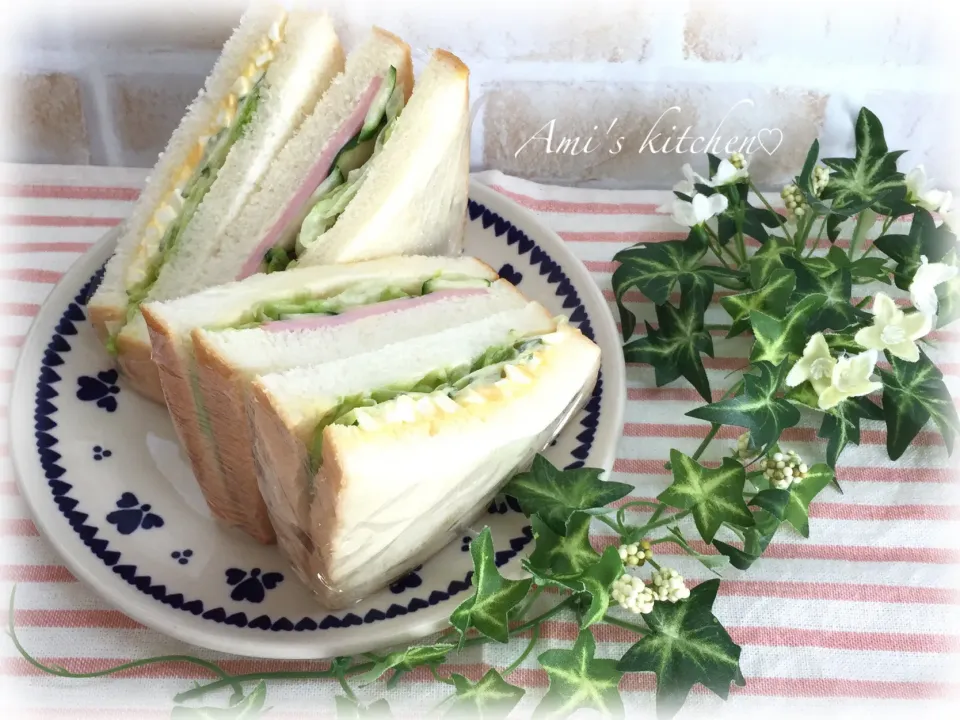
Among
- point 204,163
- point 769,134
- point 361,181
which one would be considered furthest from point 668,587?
point 769,134

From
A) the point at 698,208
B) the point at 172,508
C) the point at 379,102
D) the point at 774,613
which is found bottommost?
the point at 774,613

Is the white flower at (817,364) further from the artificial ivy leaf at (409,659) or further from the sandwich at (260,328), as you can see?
the artificial ivy leaf at (409,659)

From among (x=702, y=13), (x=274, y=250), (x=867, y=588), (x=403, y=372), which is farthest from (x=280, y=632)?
(x=702, y=13)

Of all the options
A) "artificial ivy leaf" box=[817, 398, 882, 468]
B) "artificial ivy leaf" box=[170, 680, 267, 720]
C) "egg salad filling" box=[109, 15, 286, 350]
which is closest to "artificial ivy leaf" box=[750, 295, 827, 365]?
"artificial ivy leaf" box=[817, 398, 882, 468]

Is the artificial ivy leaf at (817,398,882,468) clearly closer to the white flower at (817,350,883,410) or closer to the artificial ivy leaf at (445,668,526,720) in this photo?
the white flower at (817,350,883,410)

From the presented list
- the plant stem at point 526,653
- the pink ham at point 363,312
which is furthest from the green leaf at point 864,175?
the plant stem at point 526,653

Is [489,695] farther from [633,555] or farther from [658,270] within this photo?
[658,270]
